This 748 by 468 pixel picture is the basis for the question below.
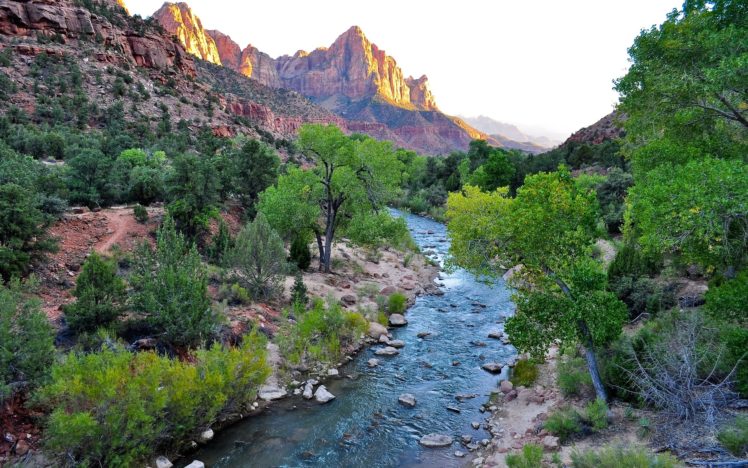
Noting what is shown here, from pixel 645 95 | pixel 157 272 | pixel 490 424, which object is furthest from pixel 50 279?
pixel 645 95

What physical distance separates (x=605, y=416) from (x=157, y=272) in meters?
13.1

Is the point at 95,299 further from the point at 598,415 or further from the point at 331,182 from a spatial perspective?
the point at 598,415

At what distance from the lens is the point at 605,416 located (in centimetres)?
952

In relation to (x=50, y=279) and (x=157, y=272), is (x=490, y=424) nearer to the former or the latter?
(x=157, y=272)

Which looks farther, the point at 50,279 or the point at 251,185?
the point at 251,185

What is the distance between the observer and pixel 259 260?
18.0 metres

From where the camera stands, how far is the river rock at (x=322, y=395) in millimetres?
12562

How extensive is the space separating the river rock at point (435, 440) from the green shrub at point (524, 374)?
3.78 m

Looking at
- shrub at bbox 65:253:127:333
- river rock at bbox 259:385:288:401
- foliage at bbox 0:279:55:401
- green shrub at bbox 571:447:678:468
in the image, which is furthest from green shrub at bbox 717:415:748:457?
shrub at bbox 65:253:127:333

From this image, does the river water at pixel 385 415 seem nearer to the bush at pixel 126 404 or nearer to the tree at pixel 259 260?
the bush at pixel 126 404

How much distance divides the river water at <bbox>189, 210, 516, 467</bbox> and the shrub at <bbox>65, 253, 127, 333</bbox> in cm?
512

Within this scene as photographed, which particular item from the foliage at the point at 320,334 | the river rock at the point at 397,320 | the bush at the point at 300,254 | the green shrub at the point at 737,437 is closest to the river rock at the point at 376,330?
the foliage at the point at 320,334

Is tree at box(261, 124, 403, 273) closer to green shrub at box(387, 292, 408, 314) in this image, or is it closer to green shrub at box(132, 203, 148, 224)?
green shrub at box(387, 292, 408, 314)

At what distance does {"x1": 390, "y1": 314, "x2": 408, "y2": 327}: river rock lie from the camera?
19.1m
